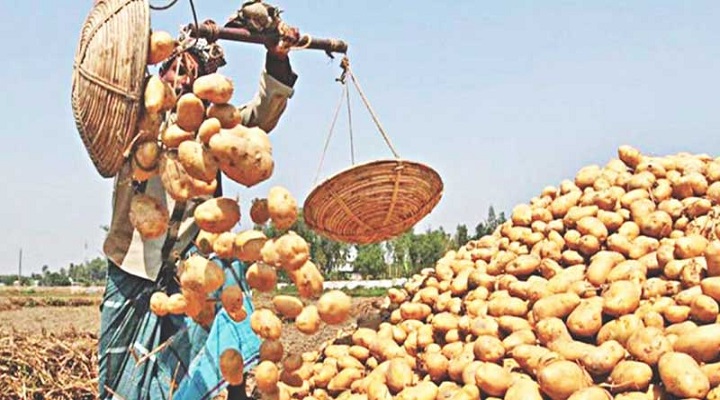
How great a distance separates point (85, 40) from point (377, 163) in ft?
Answer: 3.89

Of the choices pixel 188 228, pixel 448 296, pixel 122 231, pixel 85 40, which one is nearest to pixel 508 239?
pixel 448 296

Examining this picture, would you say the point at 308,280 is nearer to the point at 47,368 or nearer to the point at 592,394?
the point at 592,394

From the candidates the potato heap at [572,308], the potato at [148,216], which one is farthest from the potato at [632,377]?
the potato at [148,216]

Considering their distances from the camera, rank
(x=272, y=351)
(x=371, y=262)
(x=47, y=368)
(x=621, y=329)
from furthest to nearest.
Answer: (x=371, y=262)
(x=47, y=368)
(x=621, y=329)
(x=272, y=351)

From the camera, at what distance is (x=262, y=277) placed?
188 cm

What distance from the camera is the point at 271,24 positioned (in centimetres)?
244

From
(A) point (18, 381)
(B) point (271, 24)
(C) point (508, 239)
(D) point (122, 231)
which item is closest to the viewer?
(B) point (271, 24)

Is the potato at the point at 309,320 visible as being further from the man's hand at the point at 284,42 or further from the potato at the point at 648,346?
the man's hand at the point at 284,42

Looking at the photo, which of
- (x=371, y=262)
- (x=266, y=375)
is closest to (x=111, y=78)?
(x=266, y=375)

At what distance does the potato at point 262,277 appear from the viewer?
1878mm

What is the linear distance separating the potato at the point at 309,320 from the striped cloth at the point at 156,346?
68 cm

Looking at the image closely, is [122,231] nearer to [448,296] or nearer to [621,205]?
[448,296]

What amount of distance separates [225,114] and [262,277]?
0.45m

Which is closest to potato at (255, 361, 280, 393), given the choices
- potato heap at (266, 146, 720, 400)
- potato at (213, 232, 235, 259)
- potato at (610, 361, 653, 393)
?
potato heap at (266, 146, 720, 400)
